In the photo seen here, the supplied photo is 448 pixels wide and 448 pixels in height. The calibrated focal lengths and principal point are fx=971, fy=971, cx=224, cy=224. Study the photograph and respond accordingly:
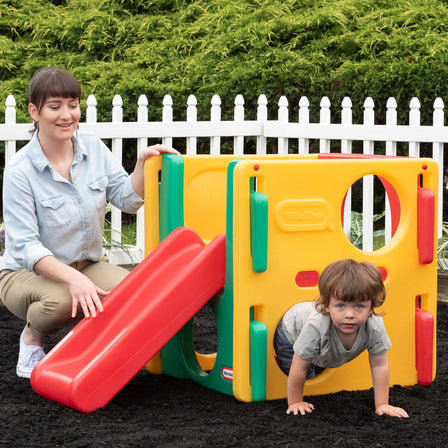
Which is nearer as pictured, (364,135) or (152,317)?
(152,317)

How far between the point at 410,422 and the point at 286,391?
547 millimetres

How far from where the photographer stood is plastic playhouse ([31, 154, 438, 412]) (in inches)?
145

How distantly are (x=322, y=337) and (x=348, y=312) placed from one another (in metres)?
0.16

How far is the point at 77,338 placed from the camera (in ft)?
12.5

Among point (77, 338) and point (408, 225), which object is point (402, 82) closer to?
point (408, 225)

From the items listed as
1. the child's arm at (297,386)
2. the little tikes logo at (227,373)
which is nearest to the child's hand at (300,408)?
the child's arm at (297,386)

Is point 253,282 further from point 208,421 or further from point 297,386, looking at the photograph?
point 208,421

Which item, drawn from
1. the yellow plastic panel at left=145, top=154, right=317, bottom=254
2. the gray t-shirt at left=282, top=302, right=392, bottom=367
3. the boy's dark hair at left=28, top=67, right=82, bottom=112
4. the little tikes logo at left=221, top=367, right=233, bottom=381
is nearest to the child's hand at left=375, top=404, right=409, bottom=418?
the gray t-shirt at left=282, top=302, right=392, bottom=367

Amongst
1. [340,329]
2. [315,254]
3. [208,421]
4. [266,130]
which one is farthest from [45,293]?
[266,130]

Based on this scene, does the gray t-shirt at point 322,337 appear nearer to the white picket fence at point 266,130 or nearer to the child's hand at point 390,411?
the child's hand at point 390,411

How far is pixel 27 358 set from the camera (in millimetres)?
4242

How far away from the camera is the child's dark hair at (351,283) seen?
346 centimetres

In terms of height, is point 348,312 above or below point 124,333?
above

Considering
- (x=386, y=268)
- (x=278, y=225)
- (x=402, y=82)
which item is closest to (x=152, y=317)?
(x=278, y=225)
